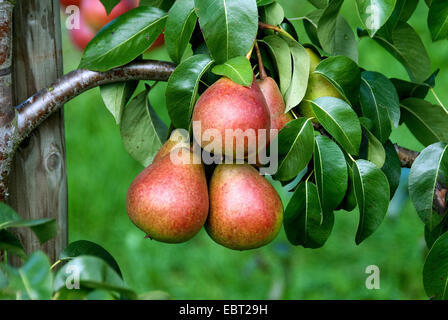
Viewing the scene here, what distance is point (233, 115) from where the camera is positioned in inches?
30.6

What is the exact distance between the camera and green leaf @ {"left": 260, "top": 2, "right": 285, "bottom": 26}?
928 mm

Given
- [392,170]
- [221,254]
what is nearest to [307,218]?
[392,170]

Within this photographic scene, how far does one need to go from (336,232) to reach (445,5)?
60.9 inches

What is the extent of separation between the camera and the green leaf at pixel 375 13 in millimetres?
815

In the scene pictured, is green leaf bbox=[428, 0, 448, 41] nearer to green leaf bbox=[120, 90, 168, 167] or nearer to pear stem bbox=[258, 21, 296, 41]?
pear stem bbox=[258, 21, 296, 41]

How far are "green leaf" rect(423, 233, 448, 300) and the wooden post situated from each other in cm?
58

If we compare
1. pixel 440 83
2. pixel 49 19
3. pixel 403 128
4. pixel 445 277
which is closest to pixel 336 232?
pixel 403 128

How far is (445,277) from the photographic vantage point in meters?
0.90

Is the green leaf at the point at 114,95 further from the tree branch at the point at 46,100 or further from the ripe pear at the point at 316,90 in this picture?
the ripe pear at the point at 316,90

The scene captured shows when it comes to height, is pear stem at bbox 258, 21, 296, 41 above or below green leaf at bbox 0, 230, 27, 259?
above

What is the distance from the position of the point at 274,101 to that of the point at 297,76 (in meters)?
0.06

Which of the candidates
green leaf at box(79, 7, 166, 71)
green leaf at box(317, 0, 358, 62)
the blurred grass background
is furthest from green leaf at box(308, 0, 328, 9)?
the blurred grass background

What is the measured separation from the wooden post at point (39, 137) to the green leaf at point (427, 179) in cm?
55

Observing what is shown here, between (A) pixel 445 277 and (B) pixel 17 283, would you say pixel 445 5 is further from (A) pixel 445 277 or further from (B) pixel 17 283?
(B) pixel 17 283
